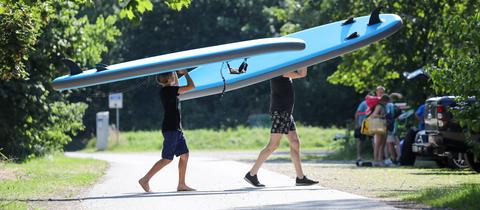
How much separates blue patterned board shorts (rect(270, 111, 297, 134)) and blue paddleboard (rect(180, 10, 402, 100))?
2.18 feet

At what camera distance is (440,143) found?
685 inches

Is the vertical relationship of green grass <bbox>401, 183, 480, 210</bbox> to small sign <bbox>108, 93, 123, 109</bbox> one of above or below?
below

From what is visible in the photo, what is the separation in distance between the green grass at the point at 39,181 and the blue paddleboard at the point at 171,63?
56.8 inches

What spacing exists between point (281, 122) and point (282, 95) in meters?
0.37

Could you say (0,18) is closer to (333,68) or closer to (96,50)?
(96,50)

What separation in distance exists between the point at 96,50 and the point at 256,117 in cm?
3068

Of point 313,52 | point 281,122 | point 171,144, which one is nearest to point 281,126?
point 281,122

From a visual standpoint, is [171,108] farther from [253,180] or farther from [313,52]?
[313,52]

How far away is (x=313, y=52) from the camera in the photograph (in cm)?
1455

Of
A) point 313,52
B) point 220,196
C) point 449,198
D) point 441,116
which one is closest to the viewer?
point 449,198

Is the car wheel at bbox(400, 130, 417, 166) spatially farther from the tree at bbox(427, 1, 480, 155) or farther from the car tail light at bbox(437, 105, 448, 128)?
the tree at bbox(427, 1, 480, 155)

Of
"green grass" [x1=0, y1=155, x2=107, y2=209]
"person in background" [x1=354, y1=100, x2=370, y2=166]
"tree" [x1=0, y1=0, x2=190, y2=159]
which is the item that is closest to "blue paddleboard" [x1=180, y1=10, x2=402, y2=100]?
"green grass" [x1=0, y1=155, x2=107, y2=209]

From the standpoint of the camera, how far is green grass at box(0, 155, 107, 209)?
12.6 metres

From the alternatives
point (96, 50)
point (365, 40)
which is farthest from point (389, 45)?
point (365, 40)
